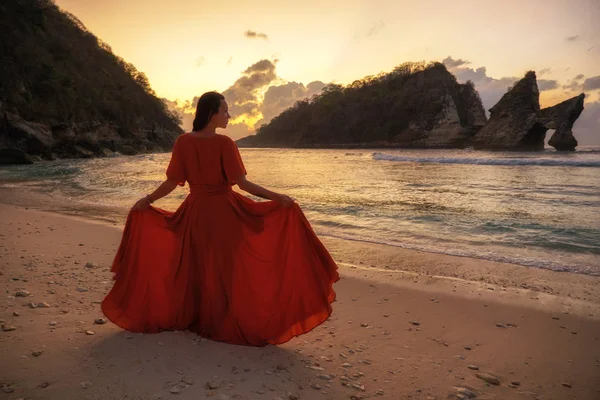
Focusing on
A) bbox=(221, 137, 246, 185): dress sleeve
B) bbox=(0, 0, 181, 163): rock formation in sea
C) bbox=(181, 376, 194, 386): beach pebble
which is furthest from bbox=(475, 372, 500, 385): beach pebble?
bbox=(0, 0, 181, 163): rock formation in sea

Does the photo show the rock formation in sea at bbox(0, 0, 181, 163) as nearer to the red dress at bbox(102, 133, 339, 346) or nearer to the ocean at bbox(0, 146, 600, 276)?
the ocean at bbox(0, 146, 600, 276)

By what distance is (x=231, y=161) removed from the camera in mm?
2912

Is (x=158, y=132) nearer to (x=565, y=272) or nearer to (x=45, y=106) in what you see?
(x=45, y=106)

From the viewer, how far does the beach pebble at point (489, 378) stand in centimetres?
263

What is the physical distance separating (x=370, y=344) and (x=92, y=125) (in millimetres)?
54910

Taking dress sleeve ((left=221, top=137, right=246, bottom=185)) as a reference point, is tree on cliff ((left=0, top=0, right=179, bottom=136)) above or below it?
above

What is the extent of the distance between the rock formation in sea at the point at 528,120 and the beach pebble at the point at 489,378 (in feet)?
193

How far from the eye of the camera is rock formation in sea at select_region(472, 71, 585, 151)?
167 ft

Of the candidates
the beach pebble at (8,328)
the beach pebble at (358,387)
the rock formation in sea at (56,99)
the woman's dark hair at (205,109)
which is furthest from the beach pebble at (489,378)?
the rock formation in sea at (56,99)

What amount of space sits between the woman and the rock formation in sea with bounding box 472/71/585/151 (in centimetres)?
5917

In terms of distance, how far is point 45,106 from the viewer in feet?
132

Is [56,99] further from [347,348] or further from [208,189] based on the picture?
[347,348]

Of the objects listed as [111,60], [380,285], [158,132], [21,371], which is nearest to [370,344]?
[380,285]

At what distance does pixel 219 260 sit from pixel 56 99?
49.5 m
